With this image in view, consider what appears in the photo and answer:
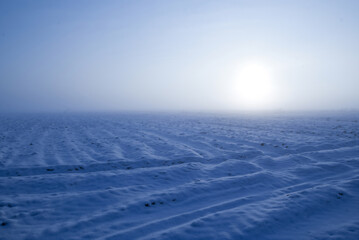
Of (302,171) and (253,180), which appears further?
(302,171)

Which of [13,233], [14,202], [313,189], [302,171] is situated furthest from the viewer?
[302,171]

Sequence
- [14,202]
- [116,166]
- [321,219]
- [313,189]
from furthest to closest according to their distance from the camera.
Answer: [116,166] → [313,189] → [14,202] → [321,219]

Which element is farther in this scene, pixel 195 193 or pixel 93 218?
pixel 195 193

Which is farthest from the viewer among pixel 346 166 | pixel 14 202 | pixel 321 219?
pixel 346 166

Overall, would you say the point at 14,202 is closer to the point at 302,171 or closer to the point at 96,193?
the point at 96,193

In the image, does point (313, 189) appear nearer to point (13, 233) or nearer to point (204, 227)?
point (204, 227)

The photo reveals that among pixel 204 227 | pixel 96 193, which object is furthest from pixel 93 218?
pixel 204 227

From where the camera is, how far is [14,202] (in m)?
5.77

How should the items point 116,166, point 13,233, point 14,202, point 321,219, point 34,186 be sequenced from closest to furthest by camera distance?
1. point 13,233
2. point 321,219
3. point 14,202
4. point 34,186
5. point 116,166

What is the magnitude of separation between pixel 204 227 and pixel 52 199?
4.43 m

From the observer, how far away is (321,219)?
16.0 ft

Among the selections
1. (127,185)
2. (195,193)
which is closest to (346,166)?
(195,193)

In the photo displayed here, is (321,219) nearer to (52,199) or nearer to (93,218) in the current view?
(93,218)

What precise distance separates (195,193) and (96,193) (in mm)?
3006
